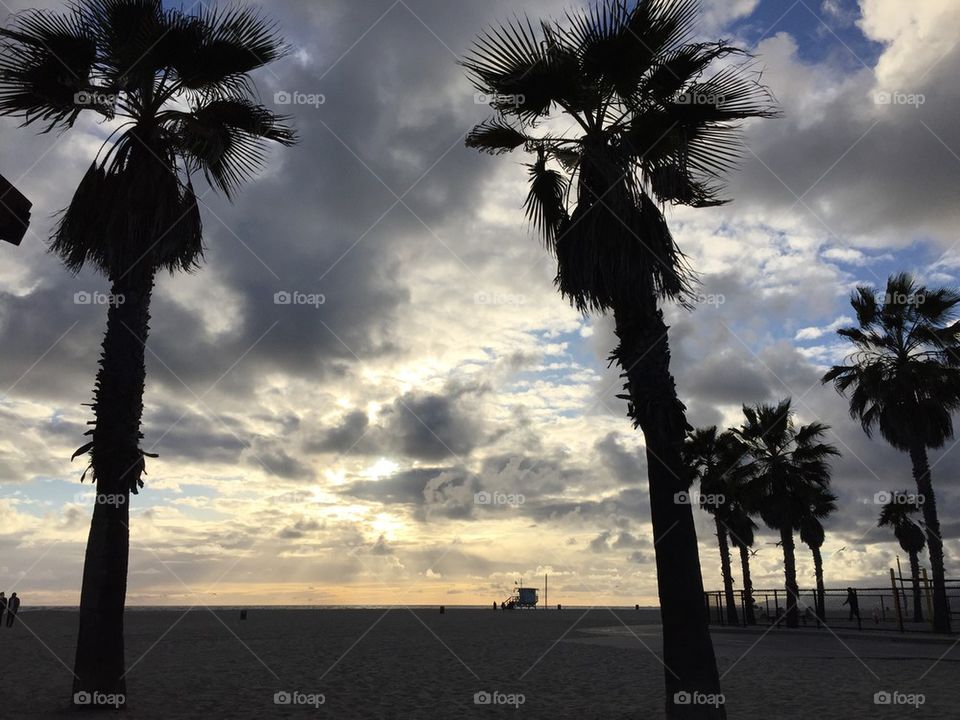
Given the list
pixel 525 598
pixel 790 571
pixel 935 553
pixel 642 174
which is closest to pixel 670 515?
pixel 642 174

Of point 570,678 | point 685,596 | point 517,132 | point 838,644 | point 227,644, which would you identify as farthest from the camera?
point 227,644

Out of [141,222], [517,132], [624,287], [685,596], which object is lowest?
[685,596]

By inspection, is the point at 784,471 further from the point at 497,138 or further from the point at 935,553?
the point at 497,138

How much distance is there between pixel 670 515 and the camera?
32.3 ft

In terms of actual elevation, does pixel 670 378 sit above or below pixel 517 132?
below

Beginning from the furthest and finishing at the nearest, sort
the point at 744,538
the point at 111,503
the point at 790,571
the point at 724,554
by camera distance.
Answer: the point at 744,538 < the point at 724,554 < the point at 790,571 < the point at 111,503

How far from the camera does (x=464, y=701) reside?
13.9 meters

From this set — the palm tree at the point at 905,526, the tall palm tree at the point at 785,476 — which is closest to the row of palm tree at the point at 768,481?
the tall palm tree at the point at 785,476

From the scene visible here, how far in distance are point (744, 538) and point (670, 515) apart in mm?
40505

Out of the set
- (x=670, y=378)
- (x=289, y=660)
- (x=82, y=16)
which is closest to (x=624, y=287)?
(x=670, y=378)

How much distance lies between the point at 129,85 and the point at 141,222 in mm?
2280

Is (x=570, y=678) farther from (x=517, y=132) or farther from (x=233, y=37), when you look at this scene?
(x=233, y=37)

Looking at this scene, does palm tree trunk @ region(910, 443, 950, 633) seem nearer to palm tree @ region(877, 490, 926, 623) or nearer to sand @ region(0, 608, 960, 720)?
sand @ region(0, 608, 960, 720)

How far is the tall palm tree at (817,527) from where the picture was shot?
36719 millimetres
